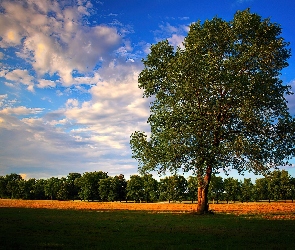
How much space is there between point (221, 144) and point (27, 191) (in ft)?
554

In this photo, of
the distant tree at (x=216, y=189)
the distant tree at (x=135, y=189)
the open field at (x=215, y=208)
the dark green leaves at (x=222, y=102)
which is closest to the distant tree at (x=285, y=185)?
the distant tree at (x=216, y=189)

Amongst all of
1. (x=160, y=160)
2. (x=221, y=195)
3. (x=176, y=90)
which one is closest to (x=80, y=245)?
(x=160, y=160)

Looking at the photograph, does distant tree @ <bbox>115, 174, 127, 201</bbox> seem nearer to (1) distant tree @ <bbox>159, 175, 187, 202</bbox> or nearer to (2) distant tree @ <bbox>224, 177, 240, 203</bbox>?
(1) distant tree @ <bbox>159, 175, 187, 202</bbox>

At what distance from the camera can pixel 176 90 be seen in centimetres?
→ 4097

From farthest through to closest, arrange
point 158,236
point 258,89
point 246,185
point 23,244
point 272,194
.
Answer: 1. point 246,185
2. point 272,194
3. point 258,89
4. point 158,236
5. point 23,244

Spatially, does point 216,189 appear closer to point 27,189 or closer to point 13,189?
point 27,189

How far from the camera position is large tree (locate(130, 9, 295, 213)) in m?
38.6

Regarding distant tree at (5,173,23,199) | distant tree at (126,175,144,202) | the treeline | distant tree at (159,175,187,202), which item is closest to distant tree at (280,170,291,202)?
the treeline

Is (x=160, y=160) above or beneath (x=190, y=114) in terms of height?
beneath

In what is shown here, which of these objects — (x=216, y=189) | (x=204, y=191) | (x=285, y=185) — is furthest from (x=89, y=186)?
(x=204, y=191)

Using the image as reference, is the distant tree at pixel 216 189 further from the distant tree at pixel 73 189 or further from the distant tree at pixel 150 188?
the distant tree at pixel 73 189

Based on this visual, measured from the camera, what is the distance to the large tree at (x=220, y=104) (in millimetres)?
38562

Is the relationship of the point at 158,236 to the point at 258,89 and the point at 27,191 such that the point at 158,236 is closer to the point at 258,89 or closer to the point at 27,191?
the point at 258,89

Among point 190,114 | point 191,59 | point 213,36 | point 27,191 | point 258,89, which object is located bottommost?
point 27,191
